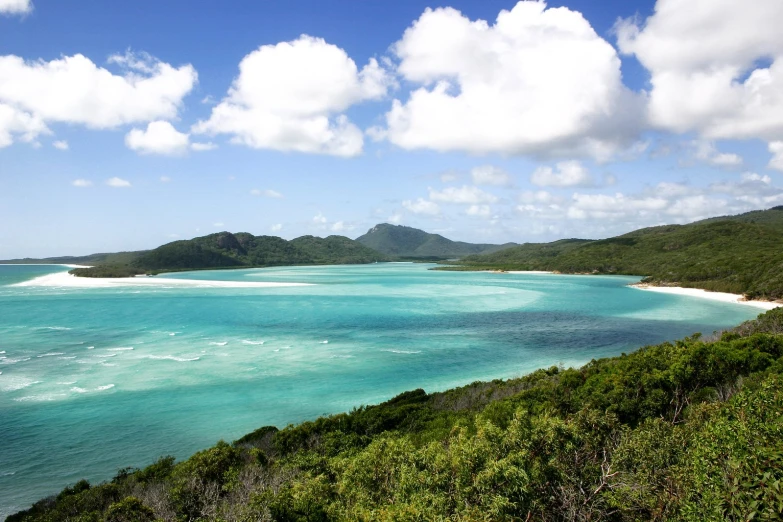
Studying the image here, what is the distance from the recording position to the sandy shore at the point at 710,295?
2646 inches

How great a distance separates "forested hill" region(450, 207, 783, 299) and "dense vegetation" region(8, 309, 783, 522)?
236 ft

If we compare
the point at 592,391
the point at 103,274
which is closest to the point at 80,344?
the point at 592,391

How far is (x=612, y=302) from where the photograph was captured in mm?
75125

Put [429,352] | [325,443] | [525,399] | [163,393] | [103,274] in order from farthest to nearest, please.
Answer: [103,274]
[429,352]
[163,393]
[525,399]
[325,443]

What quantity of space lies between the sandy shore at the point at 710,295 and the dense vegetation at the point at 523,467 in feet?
195

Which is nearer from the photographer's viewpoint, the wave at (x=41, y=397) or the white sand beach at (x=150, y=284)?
the wave at (x=41, y=397)

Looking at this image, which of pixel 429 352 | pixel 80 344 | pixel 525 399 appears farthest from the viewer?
pixel 80 344

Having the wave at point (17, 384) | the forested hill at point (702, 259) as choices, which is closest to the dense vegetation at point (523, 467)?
the wave at point (17, 384)

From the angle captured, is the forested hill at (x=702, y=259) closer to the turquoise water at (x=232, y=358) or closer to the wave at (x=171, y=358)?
the turquoise water at (x=232, y=358)

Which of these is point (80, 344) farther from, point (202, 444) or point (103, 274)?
point (103, 274)

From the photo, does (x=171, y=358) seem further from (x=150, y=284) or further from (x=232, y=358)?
(x=150, y=284)

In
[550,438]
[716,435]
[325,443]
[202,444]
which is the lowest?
[202,444]

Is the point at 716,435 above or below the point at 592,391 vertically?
above

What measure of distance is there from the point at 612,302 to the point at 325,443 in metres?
69.7
